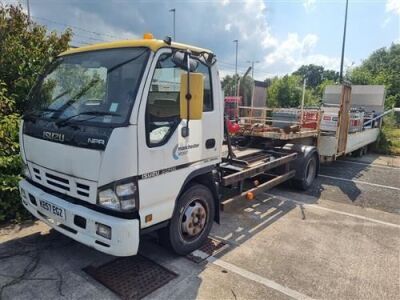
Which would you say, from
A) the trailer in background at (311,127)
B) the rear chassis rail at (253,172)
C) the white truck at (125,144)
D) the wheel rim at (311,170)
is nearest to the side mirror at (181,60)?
the white truck at (125,144)

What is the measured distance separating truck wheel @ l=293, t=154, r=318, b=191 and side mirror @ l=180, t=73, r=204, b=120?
4.21 metres

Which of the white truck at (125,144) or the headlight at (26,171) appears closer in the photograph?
the white truck at (125,144)

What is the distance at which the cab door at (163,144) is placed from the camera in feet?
9.36

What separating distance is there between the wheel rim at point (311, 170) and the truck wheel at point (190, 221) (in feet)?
12.0

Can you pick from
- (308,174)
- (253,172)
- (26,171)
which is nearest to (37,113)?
(26,171)

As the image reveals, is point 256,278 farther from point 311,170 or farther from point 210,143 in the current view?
point 311,170

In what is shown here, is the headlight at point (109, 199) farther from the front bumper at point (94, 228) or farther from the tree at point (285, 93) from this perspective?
the tree at point (285, 93)

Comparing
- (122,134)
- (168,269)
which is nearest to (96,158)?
(122,134)

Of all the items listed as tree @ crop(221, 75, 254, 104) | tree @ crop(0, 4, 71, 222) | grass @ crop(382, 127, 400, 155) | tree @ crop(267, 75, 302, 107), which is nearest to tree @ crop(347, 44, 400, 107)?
tree @ crop(267, 75, 302, 107)

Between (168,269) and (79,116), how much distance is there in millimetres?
1863

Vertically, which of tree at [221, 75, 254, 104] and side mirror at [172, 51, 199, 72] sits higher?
tree at [221, 75, 254, 104]

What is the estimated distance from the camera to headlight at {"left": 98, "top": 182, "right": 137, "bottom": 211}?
2726 mm

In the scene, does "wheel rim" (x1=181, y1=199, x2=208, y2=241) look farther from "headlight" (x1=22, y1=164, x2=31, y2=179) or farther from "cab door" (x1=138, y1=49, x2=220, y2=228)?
"headlight" (x1=22, y1=164, x2=31, y2=179)

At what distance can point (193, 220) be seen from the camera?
366 centimetres
